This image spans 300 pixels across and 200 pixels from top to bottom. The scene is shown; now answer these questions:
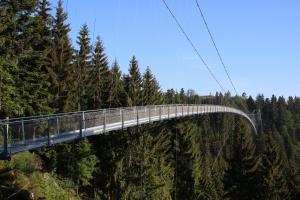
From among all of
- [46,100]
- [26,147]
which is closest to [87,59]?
[46,100]

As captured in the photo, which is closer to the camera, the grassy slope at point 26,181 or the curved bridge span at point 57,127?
the curved bridge span at point 57,127

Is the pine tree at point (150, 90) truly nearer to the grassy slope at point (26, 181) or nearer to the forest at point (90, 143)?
the forest at point (90, 143)

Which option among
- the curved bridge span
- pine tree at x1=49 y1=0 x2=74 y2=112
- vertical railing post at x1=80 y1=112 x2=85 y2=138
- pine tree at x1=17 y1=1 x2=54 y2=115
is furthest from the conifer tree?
vertical railing post at x1=80 y1=112 x2=85 y2=138

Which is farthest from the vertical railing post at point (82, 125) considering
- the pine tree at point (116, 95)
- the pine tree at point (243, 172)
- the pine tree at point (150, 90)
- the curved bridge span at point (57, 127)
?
the pine tree at point (243, 172)

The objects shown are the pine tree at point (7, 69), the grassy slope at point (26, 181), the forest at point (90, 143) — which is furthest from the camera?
the forest at point (90, 143)

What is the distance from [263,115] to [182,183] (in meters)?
135

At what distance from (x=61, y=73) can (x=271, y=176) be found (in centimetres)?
2186

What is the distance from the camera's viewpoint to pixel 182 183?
5478cm

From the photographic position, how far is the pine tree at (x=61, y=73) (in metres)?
32.2

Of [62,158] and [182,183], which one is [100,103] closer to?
[62,158]

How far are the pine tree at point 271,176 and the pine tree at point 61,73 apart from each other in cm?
1967

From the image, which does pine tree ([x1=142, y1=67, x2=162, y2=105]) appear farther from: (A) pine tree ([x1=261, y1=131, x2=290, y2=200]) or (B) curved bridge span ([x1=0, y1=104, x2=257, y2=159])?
(B) curved bridge span ([x1=0, y1=104, x2=257, y2=159])

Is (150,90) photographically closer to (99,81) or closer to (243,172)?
(99,81)

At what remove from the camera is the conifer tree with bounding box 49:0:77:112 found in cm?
3222
